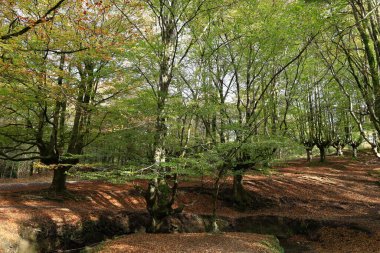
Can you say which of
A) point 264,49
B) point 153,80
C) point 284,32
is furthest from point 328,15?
point 153,80

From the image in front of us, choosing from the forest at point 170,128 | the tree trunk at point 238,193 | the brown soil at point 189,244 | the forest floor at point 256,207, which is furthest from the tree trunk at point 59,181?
the tree trunk at point 238,193

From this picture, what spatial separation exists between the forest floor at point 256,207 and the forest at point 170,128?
99 millimetres

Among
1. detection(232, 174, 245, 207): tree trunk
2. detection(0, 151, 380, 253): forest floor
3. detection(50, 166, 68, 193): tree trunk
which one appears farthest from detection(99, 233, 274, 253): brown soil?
detection(50, 166, 68, 193): tree trunk

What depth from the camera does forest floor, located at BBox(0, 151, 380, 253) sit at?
34.4ft

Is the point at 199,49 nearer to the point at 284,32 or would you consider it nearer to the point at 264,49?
the point at 264,49

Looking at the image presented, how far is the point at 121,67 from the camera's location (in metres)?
14.7

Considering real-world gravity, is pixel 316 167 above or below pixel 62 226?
above

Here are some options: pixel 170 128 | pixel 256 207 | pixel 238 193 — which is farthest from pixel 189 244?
pixel 256 207

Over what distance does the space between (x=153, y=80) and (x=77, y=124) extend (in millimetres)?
4991

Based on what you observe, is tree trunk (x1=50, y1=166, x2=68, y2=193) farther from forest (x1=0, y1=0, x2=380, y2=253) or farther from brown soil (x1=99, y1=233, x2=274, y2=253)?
brown soil (x1=99, y1=233, x2=274, y2=253)

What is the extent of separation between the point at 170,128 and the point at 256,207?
844 cm

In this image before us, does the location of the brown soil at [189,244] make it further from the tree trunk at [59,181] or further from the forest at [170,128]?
the tree trunk at [59,181]

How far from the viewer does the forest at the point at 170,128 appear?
33.6ft

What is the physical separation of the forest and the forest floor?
3.9 inches
